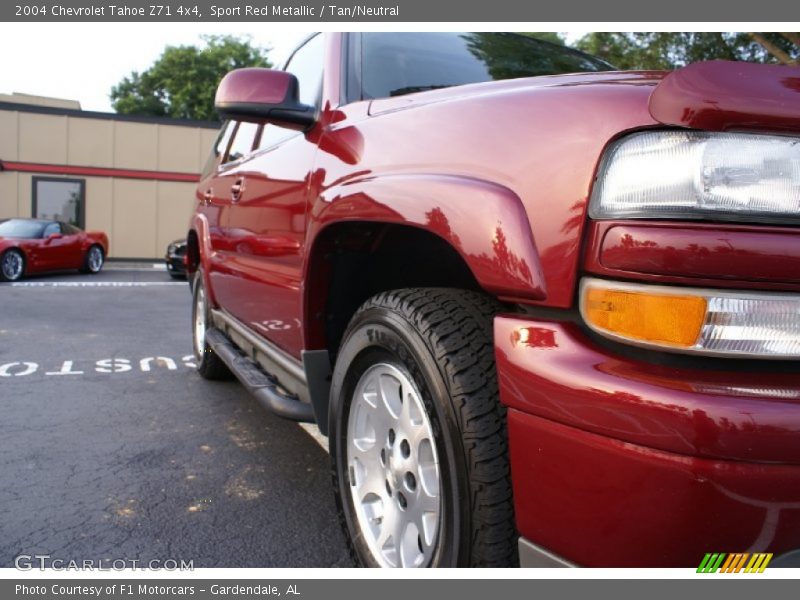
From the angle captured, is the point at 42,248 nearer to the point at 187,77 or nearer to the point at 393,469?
the point at 393,469

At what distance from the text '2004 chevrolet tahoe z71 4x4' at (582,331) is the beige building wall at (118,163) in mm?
20274

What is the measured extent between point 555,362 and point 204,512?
183cm

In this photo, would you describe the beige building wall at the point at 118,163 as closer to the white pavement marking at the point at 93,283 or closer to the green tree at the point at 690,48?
the white pavement marking at the point at 93,283

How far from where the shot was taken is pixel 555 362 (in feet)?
4.18

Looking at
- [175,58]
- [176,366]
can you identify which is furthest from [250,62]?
[176,366]

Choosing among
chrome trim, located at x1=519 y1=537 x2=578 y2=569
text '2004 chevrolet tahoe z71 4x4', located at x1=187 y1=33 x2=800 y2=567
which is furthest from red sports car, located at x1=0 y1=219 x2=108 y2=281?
chrome trim, located at x1=519 y1=537 x2=578 y2=569

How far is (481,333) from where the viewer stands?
156cm

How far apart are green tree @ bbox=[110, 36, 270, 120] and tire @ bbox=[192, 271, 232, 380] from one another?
3482 centimetres

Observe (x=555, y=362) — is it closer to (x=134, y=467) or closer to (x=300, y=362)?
(x=300, y=362)

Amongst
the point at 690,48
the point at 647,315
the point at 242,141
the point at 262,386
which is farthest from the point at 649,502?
the point at 690,48

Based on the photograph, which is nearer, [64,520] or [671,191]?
[671,191]

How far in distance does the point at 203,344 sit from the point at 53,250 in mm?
10795

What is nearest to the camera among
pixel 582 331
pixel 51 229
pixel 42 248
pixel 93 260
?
pixel 582 331

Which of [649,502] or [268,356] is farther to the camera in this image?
[268,356]
